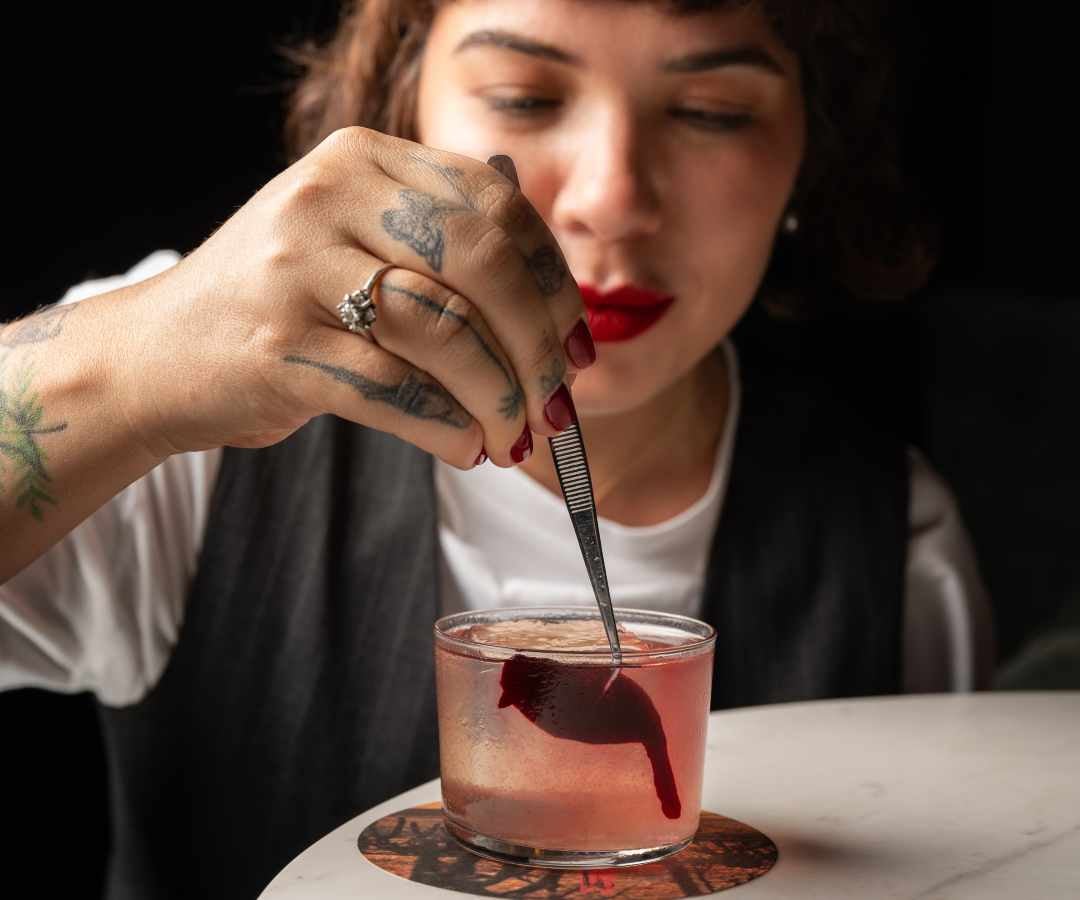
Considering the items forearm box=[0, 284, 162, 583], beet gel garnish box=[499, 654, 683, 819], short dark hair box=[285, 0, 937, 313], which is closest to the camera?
beet gel garnish box=[499, 654, 683, 819]

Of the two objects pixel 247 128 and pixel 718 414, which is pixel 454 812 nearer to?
pixel 718 414

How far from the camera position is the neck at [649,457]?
1.64m

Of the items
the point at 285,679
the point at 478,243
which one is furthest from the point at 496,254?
the point at 285,679

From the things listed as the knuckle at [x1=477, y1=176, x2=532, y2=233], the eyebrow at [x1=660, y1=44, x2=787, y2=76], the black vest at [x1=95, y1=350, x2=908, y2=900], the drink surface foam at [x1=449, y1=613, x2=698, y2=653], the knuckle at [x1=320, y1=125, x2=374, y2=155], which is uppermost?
the eyebrow at [x1=660, y1=44, x2=787, y2=76]

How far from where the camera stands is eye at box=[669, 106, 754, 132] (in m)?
1.35

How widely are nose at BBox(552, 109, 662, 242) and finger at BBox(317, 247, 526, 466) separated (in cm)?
44

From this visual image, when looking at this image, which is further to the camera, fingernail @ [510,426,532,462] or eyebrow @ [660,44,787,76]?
eyebrow @ [660,44,787,76]

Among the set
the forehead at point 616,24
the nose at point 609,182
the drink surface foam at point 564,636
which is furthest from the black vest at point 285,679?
the drink surface foam at point 564,636

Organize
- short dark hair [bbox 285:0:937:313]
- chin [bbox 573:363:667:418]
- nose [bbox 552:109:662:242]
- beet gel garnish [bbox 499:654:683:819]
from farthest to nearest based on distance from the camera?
short dark hair [bbox 285:0:937:313], chin [bbox 573:363:667:418], nose [bbox 552:109:662:242], beet gel garnish [bbox 499:654:683:819]

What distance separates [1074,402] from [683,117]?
2.20 metres

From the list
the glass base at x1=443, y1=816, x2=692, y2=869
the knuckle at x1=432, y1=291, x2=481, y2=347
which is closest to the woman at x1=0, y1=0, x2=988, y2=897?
the knuckle at x1=432, y1=291, x2=481, y2=347

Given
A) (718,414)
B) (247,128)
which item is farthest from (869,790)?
(247,128)

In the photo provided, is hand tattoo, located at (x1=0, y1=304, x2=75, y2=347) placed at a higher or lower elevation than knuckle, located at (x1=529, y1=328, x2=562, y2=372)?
lower

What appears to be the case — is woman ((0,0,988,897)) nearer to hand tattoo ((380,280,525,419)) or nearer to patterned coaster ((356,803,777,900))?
hand tattoo ((380,280,525,419))
